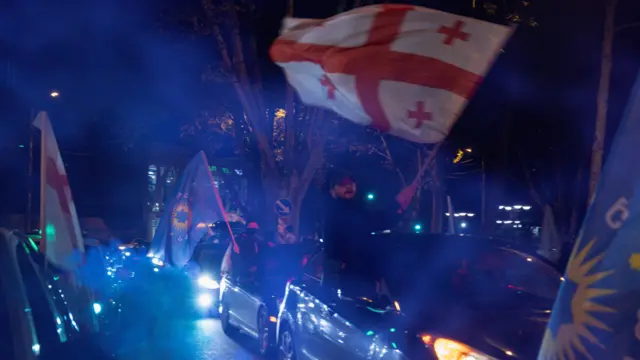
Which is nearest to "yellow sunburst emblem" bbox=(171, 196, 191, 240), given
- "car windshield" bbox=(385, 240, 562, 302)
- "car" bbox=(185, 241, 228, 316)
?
"car" bbox=(185, 241, 228, 316)

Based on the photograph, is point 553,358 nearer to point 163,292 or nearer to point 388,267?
point 388,267

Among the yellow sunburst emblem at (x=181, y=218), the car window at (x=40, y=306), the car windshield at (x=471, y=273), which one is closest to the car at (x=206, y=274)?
the yellow sunburst emblem at (x=181, y=218)

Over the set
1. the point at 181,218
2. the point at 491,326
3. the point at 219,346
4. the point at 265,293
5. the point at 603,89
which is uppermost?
the point at 603,89

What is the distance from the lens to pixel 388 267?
21.2 ft

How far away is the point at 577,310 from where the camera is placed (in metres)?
2.45

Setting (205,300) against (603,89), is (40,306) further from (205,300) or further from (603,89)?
(603,89)

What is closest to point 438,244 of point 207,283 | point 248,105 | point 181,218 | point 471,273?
point 471,273

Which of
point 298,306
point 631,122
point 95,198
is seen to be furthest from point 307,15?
point 95,198

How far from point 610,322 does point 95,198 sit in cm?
3949

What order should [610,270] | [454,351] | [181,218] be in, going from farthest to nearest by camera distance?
1. [181,218]
2. [454,351]
3. [610,270]

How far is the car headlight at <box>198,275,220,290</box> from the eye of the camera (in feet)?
48.9

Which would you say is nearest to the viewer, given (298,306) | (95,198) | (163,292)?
(298,306)

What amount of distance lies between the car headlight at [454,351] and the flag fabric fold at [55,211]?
316cm

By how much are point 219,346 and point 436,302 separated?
6.21 meters
